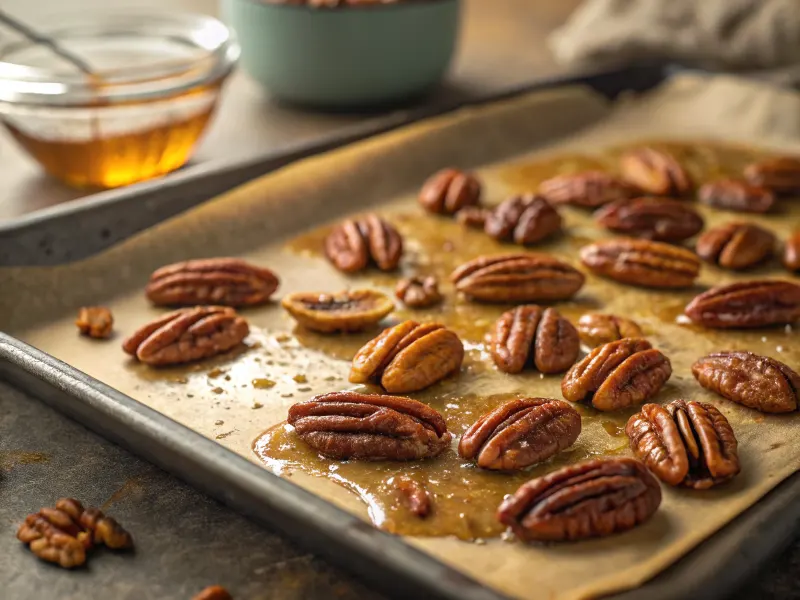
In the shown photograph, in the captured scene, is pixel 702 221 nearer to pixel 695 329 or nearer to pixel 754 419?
pixel 695 329

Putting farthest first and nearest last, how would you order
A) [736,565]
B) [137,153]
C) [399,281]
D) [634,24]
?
[634,24], [137,153], [399,281], [736,565]

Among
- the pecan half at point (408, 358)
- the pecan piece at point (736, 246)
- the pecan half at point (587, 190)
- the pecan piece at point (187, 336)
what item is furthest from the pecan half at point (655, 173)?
the pecan piece at point (187, 336)

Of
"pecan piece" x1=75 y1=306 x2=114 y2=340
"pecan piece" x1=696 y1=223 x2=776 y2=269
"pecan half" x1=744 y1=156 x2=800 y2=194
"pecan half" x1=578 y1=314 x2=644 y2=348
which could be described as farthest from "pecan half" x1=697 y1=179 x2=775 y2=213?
"pecan piece" x1=75 y1=306 x2=114 y2=340

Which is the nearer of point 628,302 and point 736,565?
point 736,565

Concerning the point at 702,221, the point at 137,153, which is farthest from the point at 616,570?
the point at 137,153

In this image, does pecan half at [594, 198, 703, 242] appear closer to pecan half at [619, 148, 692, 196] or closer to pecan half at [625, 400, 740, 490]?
pecan half at [619, 148, 692, 196]

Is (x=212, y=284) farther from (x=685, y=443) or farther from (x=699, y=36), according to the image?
(x=699, y=36)
